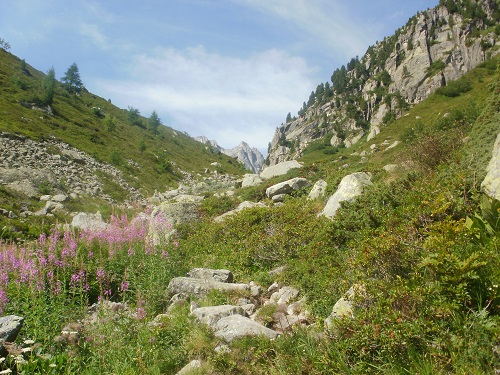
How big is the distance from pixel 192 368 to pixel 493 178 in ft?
20.5

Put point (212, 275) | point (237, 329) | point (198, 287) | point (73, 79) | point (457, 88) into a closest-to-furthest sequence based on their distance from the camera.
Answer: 1. point (237, 329)
2. point (198, 287)
3. point (212, 275)
4. point (457, 88)
5. point (73, 79)

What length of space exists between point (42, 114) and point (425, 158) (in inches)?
2269

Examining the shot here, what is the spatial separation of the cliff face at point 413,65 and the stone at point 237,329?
7585 centimetres

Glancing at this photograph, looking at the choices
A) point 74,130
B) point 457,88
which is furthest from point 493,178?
point 74,130

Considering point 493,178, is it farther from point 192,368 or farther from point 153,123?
point 153,123

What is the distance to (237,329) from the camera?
5.54 m

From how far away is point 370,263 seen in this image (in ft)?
18.1

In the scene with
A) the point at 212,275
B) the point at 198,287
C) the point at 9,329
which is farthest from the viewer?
the point at 212,275

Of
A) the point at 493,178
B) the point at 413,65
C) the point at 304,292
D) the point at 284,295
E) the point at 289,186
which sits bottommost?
the point at 284,295

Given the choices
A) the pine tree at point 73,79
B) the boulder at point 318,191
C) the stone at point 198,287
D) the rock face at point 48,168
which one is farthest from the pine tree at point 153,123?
the stone at point 198,287

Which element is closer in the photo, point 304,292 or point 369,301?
point 369,301

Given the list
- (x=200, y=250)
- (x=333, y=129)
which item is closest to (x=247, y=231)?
(x=200, y=250)

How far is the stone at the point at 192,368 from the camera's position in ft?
15.4

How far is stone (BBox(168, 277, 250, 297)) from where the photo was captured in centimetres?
798
